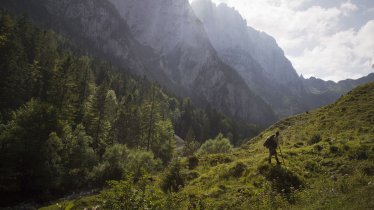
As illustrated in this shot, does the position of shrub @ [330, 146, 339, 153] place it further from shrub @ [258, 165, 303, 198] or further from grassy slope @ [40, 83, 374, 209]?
shrub @ [258, 165, 303, 198]

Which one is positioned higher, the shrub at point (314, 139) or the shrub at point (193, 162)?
the shrub at point (314, 139)

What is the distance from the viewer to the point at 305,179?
20625 millimetres

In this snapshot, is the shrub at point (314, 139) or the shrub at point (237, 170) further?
the shrub at point (314, 139)

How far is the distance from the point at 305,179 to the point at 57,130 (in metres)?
44.0

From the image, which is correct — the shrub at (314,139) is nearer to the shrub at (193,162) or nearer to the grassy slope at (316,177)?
the grassy slope at (316,177)

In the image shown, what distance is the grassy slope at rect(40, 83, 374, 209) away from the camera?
16234 mm

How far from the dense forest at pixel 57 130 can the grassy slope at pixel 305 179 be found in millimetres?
6134

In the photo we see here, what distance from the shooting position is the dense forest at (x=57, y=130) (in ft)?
147

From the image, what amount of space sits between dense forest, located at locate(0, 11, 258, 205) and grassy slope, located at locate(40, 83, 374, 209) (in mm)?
6134

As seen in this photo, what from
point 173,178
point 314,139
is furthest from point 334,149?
point 173,178

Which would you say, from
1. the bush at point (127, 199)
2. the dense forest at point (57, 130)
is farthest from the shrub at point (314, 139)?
the bush at point (127, 199)

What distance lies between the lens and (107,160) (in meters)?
53.4

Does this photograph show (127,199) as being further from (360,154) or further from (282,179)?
(360,154)

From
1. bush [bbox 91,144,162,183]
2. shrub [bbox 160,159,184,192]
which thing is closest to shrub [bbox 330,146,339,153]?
shrub [bbox 160,159,184,192]
